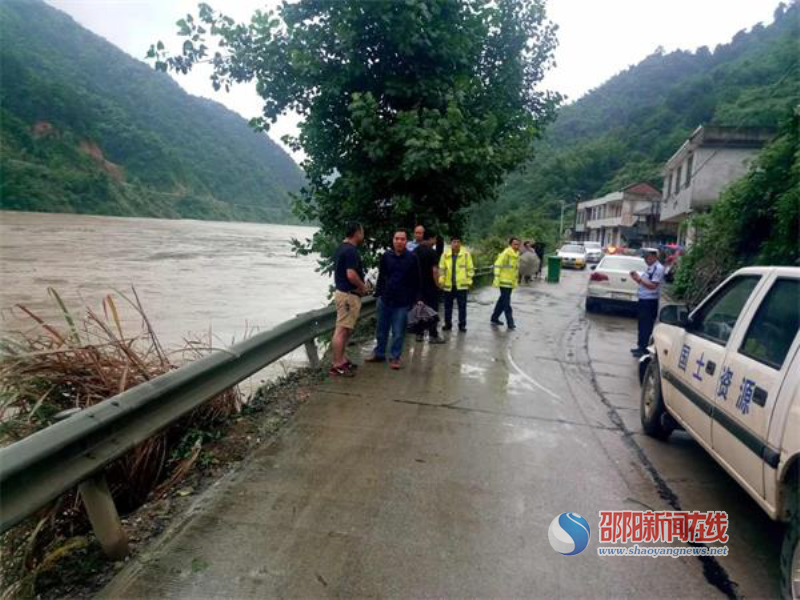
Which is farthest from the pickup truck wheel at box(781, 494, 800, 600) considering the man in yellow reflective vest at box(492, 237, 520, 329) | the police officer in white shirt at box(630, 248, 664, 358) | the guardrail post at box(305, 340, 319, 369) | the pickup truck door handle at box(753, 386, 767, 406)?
the man in yellow reflective vest at box(492, 237, 520, 329)

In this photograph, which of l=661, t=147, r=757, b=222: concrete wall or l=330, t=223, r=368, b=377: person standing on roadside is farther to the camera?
l=661, t=147, r=757, b=222: concrete wall

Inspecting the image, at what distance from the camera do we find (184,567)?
9.17 feet

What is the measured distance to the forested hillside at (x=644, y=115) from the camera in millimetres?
63219

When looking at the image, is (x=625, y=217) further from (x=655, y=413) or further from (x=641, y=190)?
(x=655, y=413)

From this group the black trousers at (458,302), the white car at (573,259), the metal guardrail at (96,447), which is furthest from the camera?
the white car at (573,259)

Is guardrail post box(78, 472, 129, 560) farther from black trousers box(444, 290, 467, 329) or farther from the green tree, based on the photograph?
black trousers box(444, 290, 467, 329)

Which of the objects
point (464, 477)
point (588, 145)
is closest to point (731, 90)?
point (588, 145)

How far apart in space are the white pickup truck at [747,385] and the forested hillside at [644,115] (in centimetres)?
4529

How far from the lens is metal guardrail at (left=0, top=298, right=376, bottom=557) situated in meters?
2.35

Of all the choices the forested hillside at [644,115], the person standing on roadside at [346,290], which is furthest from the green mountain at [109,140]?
the forested hillside at [644,115]

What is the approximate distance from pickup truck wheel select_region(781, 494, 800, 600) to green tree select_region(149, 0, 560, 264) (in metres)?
6.17

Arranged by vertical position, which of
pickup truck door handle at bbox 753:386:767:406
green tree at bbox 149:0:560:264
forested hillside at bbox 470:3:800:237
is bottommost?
pickup truck door handle at bbox 753:386:767:406

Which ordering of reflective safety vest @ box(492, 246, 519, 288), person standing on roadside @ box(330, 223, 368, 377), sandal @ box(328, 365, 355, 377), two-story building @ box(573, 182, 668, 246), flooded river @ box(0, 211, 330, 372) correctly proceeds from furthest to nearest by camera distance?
two-story building @ box(573, 182, 668, 246) → flooded river @ box(0, 211, 330, 372) → reflective safety vest @ box(492, 246, 519, 288) → sandal @ box(328, 365, 355, 377) → person standing on roadside @ box(330, 223, 368, 377)

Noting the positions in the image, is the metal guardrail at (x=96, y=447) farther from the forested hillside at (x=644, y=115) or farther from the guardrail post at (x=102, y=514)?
the forested hillside at (x=644, y=115)
